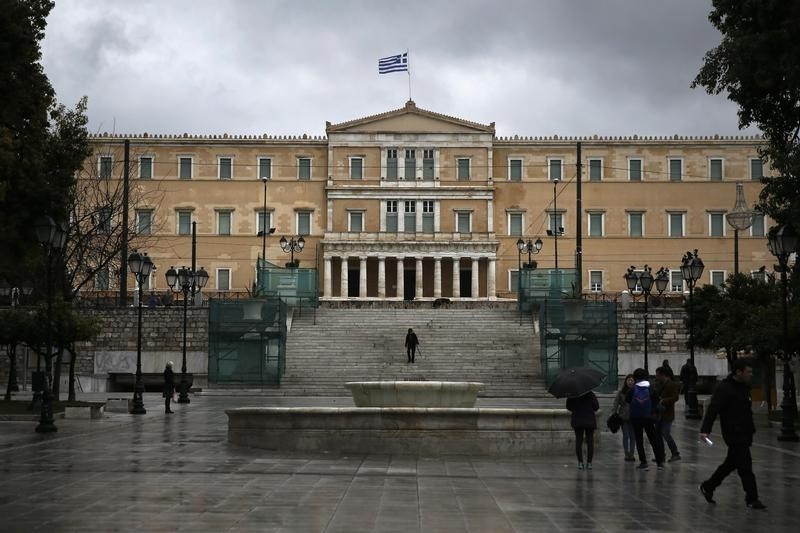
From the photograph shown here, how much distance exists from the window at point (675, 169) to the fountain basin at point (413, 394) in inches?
2204

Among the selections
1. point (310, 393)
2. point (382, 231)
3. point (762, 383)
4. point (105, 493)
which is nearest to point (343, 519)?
point (105, 493)

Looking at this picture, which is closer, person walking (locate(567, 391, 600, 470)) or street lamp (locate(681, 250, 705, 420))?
person walking (locate(567, 391, 600, 470))

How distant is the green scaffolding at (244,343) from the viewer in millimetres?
37594

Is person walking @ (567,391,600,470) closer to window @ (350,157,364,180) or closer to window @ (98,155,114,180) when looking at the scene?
window @ (98,155,114,180)

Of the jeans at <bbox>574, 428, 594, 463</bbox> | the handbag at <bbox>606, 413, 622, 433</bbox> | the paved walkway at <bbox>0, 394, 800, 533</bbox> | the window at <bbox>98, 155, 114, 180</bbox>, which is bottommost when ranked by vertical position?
the paved walkway at <bbox>0, 394, 800, 533</bbox>

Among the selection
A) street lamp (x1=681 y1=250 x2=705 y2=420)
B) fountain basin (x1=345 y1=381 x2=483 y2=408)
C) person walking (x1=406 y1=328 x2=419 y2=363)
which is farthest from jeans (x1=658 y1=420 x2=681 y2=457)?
person walking (x1=406 y1=328 x2=419 y2=363)

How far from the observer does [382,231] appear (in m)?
71.0

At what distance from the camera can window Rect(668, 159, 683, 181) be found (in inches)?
2790


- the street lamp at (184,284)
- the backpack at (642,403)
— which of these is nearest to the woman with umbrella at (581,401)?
the backpack at (642,403)

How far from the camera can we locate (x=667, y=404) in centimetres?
1595

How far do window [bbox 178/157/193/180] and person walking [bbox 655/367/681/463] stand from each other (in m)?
57.4

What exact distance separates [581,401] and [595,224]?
5711 centimetres

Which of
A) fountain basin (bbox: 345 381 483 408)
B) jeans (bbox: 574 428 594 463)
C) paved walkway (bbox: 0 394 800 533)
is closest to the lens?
paved walkway (bbox: 0 394 800 533)

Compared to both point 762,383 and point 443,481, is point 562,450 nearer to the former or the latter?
point 443,481
